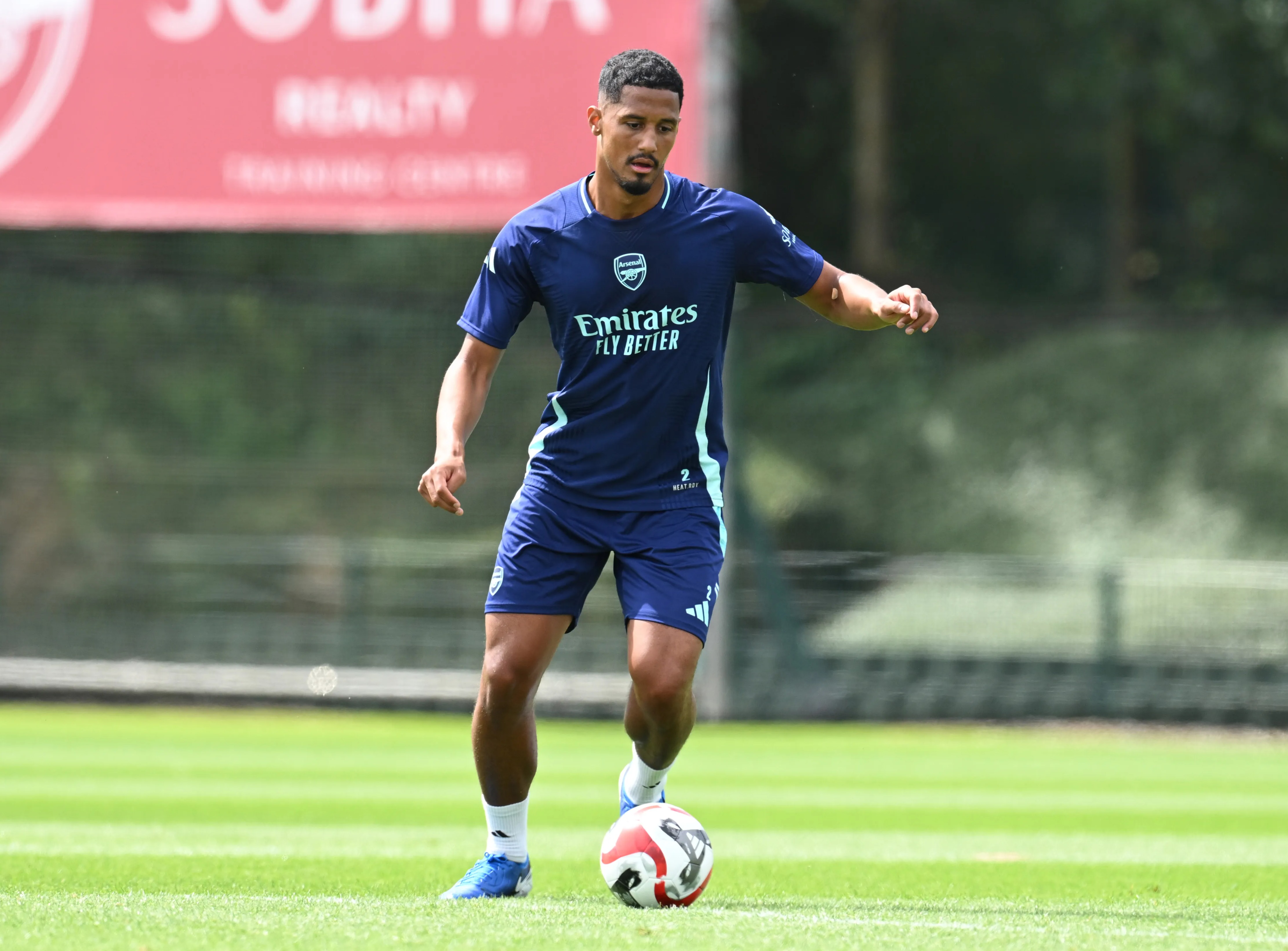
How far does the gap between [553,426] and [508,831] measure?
47.9 inches

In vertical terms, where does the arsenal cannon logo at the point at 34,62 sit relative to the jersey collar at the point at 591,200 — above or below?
above

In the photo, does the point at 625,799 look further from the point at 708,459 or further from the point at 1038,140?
the point at 1038,140

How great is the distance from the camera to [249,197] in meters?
15.0

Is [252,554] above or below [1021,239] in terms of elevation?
below

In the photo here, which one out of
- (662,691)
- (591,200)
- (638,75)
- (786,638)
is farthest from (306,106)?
(662,691)

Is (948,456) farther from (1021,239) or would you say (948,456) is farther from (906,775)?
(906,775)

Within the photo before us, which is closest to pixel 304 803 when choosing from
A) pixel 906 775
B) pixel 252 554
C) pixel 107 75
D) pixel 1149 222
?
pixel 906 775

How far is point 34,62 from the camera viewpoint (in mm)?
15414

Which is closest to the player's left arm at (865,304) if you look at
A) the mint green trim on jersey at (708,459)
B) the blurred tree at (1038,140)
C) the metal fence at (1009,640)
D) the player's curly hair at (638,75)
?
the mint green trim on jersey at (708,459)

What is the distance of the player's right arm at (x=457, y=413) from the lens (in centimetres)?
538

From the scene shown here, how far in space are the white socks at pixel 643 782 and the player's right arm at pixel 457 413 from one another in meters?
1.01

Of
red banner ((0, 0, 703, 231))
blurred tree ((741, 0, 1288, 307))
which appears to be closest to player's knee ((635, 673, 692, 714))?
red banner ((0, 0, 703, 231))

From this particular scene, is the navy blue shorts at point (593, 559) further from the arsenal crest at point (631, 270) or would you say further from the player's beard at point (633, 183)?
the player's beard at point (633, 183)

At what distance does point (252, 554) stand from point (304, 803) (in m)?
9.55
